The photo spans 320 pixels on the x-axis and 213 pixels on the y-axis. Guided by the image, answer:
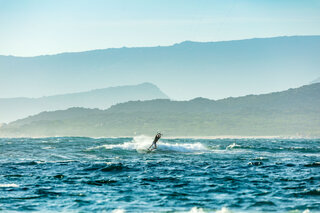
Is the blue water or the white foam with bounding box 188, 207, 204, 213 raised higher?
the blue water

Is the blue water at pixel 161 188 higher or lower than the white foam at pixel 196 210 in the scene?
higher

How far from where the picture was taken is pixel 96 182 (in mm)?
29141

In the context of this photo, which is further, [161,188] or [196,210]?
[161,188]

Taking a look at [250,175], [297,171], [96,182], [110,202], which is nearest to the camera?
[110,202]

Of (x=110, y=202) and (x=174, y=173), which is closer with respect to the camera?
(x=110, y=202)

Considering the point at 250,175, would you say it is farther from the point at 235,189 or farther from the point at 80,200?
the point at 80,200

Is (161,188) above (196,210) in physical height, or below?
above

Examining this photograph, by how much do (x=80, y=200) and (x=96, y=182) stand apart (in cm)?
600

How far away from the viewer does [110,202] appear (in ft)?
74.5

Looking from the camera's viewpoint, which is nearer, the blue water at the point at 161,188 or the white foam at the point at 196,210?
the white foam at the point at 196,210

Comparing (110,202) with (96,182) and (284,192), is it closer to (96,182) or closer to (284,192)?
(96,182)

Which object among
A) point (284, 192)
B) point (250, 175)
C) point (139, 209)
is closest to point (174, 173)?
point (250, 175)

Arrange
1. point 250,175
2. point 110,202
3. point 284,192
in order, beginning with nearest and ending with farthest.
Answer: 1. point 110,202
2. point 284,192
3. point 250,175

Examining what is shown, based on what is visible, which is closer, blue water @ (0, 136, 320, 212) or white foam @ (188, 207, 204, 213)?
white foam @ (188, 207, 204, 213)
